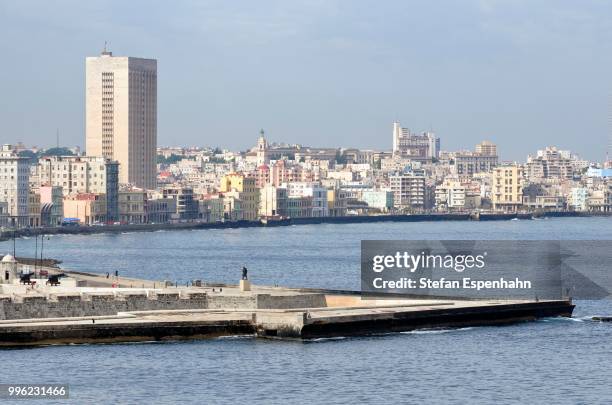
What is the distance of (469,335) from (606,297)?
63.4ft

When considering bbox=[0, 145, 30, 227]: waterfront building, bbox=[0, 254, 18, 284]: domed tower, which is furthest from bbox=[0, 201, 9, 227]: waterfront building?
bbox=[0, 254, 18, 284]: domed tower

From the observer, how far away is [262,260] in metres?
105

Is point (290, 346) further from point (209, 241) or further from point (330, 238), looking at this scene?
point (330, 238)

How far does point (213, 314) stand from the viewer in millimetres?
49281

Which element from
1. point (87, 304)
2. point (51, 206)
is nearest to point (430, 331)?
point (87, 304)

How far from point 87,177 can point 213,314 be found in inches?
5517

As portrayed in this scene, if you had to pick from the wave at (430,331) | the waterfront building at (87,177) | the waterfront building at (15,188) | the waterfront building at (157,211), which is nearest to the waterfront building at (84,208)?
the waterfront building at (87,177)

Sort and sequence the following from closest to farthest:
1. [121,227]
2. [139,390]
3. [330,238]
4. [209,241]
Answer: [139,390] → [209,241] → [330,238] → [121,227]

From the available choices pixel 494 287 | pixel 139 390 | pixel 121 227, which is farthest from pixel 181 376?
pixel 121 227

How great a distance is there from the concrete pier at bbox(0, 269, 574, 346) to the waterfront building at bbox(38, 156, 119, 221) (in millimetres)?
131065

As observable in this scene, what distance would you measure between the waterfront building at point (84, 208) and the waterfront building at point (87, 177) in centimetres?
238

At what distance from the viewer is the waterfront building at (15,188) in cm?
17225

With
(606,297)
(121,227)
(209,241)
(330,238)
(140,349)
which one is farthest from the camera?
(121,227)

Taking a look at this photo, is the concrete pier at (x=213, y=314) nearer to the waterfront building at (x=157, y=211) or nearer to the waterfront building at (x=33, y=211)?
the waterfront building at (x=33, y=211)
